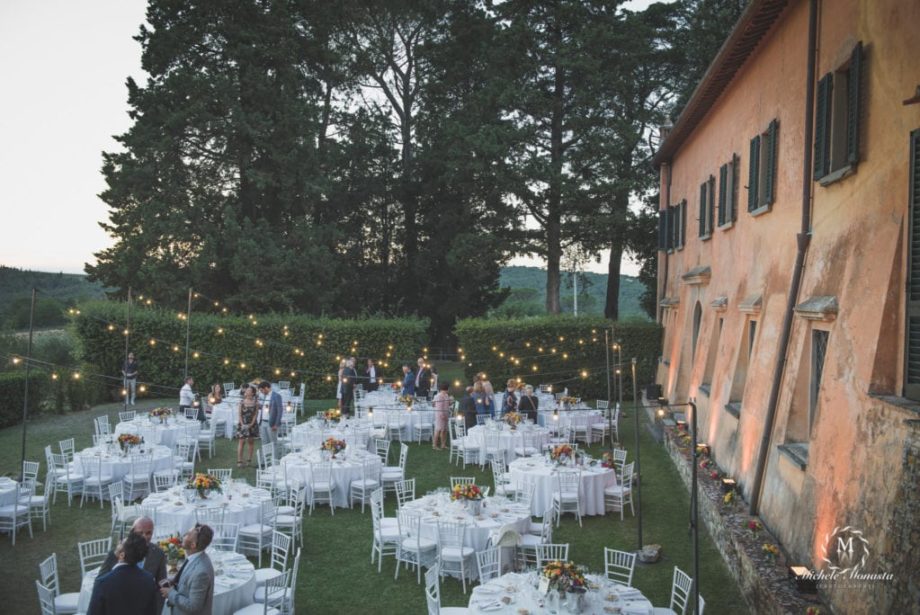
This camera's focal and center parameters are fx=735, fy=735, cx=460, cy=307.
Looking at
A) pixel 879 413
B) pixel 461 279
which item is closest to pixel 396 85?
pixel 461 279

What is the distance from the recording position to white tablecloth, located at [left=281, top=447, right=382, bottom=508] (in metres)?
13.8

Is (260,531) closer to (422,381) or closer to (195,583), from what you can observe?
(195,583)

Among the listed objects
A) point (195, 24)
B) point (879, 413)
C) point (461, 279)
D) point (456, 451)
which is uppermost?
point (195, 24)

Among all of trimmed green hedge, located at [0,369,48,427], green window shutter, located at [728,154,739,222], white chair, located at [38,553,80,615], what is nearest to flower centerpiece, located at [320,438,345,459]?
white chair, located at [38,553,80,615]

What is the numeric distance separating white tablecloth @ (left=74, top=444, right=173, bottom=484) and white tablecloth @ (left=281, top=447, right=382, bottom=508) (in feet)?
8.10

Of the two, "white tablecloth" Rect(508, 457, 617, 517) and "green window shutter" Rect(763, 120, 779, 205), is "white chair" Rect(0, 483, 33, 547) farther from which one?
"green window shutter" Rect(763, 120, 779, 205)

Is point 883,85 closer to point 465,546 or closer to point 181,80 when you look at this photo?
point 465,546

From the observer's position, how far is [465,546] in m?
10.3

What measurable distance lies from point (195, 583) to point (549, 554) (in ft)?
16.1

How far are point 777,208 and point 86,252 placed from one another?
28775 millimetres

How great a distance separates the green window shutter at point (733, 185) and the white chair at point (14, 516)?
1373cm

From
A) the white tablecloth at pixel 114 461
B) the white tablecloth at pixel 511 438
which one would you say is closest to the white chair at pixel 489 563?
the white tablecloth at pixel 511 438

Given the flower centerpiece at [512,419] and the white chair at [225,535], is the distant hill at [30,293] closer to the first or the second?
the flower centerpiece at [512,419]

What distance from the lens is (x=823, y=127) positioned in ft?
29.9
